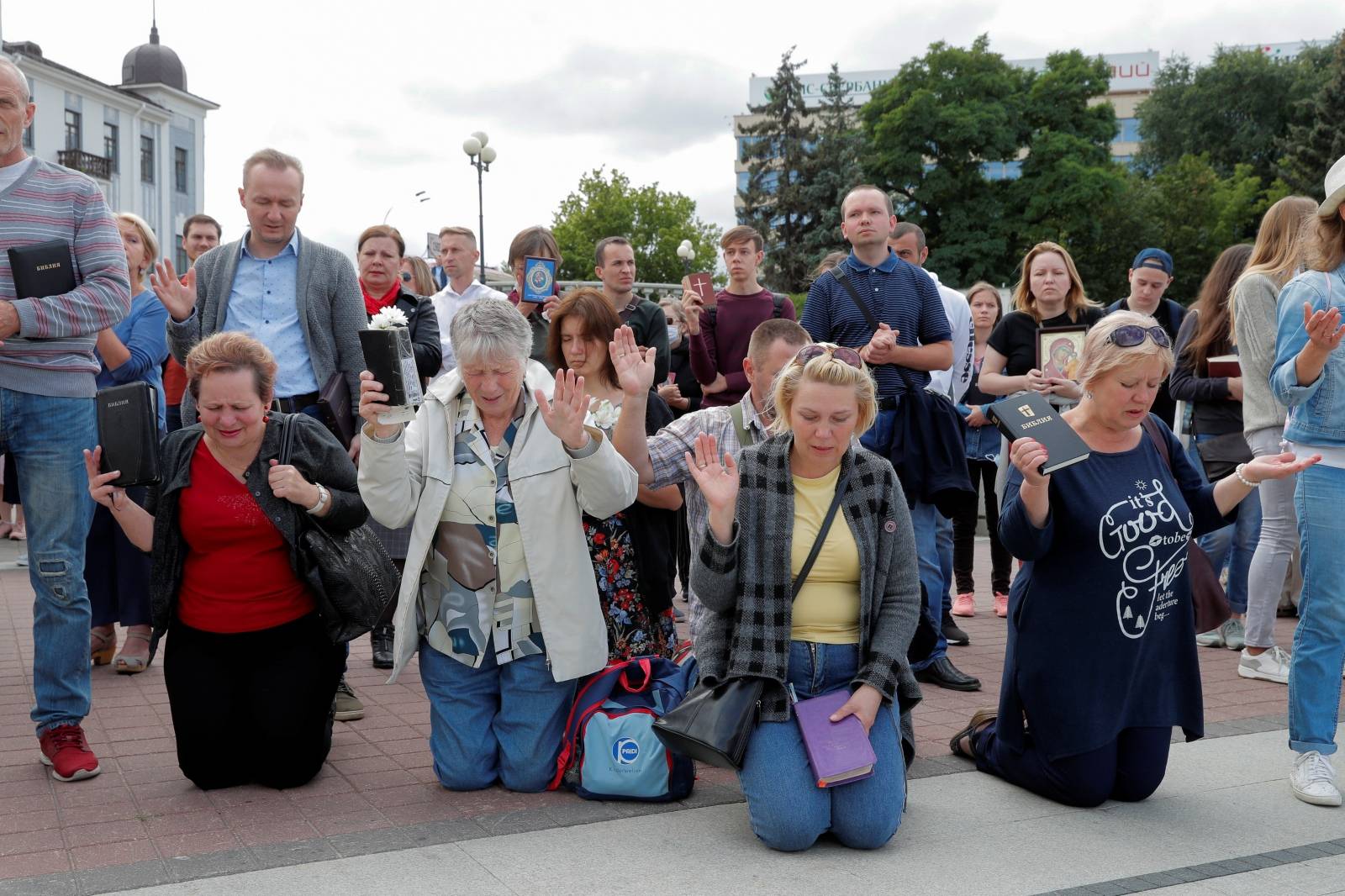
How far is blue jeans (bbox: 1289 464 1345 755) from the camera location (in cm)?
432

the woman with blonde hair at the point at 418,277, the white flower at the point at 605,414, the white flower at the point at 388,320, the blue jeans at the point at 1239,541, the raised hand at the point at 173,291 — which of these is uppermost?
the woman with blonde hair at the point at 418,277

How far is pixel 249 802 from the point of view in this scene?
4.18 m

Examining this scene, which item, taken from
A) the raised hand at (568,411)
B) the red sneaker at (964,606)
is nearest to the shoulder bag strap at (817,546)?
the raised hand at (568,411)

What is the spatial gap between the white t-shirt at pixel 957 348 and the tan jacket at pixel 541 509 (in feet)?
9.76

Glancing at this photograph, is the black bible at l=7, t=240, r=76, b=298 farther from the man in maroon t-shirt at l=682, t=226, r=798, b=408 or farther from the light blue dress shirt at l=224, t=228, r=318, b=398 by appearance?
the man in maroon t-shirt at l=682, t=226, r=798, b=408

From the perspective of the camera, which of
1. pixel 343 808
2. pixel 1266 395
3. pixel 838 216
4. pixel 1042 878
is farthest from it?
pixel 838 216

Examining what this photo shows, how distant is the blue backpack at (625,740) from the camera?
4176 mm

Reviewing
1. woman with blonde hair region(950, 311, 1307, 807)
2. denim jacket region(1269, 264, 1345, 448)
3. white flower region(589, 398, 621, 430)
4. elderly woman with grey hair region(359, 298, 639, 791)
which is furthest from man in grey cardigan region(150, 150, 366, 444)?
denim jacket region(1269, 264, 1345, 448)

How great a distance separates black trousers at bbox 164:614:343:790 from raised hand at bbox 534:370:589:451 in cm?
122

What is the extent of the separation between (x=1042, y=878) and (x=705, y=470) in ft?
4.99

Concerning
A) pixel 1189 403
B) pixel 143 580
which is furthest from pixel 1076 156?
pixel 143 580

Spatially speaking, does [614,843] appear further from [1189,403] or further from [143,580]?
[1189,403]

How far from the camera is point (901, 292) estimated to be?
19.9 feet

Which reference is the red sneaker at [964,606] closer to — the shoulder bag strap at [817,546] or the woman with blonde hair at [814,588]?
the woman with blonde hair at [814,588]
